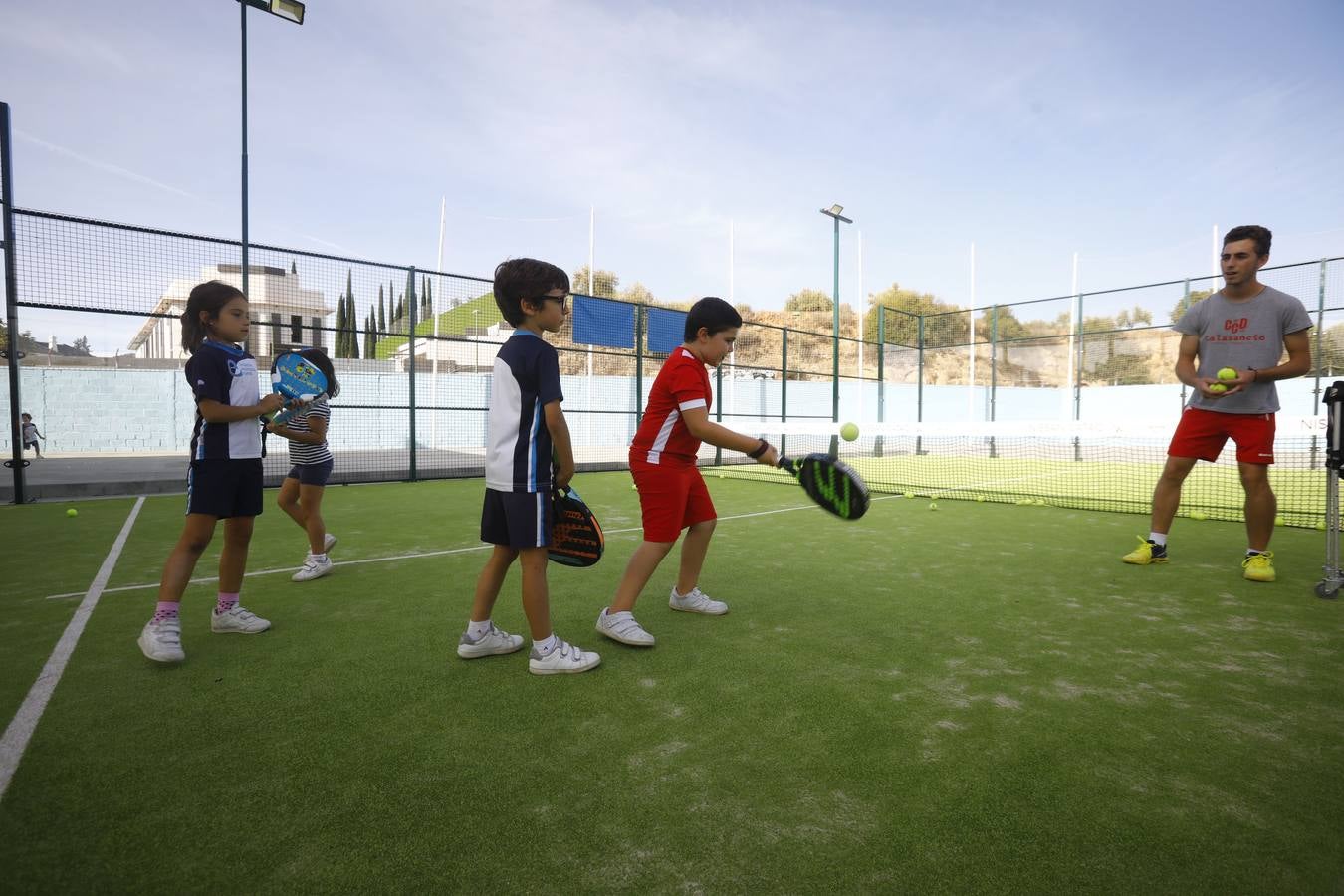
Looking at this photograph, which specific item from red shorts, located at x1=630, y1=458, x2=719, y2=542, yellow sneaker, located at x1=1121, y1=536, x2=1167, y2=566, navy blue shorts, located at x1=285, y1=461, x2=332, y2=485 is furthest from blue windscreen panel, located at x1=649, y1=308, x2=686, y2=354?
red shorts, located at x1=630, y1=458, x2=719, y2=542

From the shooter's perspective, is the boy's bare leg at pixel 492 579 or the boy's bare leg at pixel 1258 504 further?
the boy's bare leg at pixel 1258 504

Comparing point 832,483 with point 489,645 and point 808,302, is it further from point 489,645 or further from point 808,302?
point 808,302

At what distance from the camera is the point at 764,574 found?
16.5ft

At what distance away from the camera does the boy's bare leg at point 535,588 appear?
299cm

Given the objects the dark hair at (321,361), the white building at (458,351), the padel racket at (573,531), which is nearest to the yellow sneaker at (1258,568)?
the padel racket at (573,531)

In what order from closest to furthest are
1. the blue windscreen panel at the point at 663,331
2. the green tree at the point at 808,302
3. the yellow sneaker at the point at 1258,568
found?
the yellow sneaker at the point at 1258,568 → the blue windscreen panel at the point at 663,331 → the green tree at the point at 808,302

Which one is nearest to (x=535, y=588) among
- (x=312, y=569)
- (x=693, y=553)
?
(x=693, y=553)

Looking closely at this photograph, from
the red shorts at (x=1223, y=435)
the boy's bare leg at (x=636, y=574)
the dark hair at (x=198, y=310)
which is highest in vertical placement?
the dark hair at (x=198, y=310)

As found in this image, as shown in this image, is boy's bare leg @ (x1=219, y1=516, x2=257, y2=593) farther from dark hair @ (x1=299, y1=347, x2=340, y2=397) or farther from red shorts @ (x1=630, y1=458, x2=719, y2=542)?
red shorts @ (x1=630, y1=458, x2=719, y2=542)

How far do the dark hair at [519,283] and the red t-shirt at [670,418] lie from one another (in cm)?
73

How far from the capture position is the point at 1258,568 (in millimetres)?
4688

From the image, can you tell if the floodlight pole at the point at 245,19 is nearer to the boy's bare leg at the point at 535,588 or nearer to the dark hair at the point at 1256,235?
the boy's bare leg at the point at 535,588

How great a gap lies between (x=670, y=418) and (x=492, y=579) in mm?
1124

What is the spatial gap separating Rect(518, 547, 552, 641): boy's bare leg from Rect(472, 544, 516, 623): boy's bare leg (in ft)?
0.35
